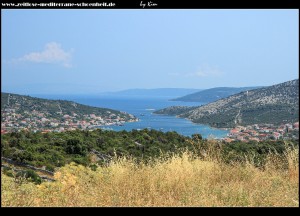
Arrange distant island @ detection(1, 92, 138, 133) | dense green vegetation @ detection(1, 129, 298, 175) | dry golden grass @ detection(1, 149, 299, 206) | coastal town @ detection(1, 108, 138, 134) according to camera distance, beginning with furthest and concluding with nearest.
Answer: distant island @ detection(1, 92, 138, 133)
coastal town @ detection(1, 108, 138, 134)
dense green vegetation @ detection(1, 129, 298, 175)
dry golden grass @ detection(1, 149, 299, 206)

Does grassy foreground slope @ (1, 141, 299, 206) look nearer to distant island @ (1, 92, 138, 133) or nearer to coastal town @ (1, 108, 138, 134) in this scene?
coastal town @ (1, 108, 138, 134)

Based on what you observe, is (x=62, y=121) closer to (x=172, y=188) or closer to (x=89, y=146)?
(x=89, y=146)

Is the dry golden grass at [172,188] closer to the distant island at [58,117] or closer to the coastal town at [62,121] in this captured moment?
the coastal town at [62,121]

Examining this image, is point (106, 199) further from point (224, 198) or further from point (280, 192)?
point (280, 192)

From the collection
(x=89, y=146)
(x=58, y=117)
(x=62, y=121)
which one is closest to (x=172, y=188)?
(x=89, y=146)

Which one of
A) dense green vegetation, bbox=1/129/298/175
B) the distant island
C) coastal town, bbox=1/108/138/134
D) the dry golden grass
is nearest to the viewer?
the dry golden grass

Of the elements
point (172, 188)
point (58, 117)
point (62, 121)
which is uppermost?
point (172, 188)

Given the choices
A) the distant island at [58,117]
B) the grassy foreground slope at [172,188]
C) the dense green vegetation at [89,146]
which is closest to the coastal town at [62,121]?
the distant island at [58,117]

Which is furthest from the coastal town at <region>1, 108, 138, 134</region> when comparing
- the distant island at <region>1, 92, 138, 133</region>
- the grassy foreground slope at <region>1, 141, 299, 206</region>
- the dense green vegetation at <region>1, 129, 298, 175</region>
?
the grassy foreground slope at <region>1, 141, 299, 206</region>
